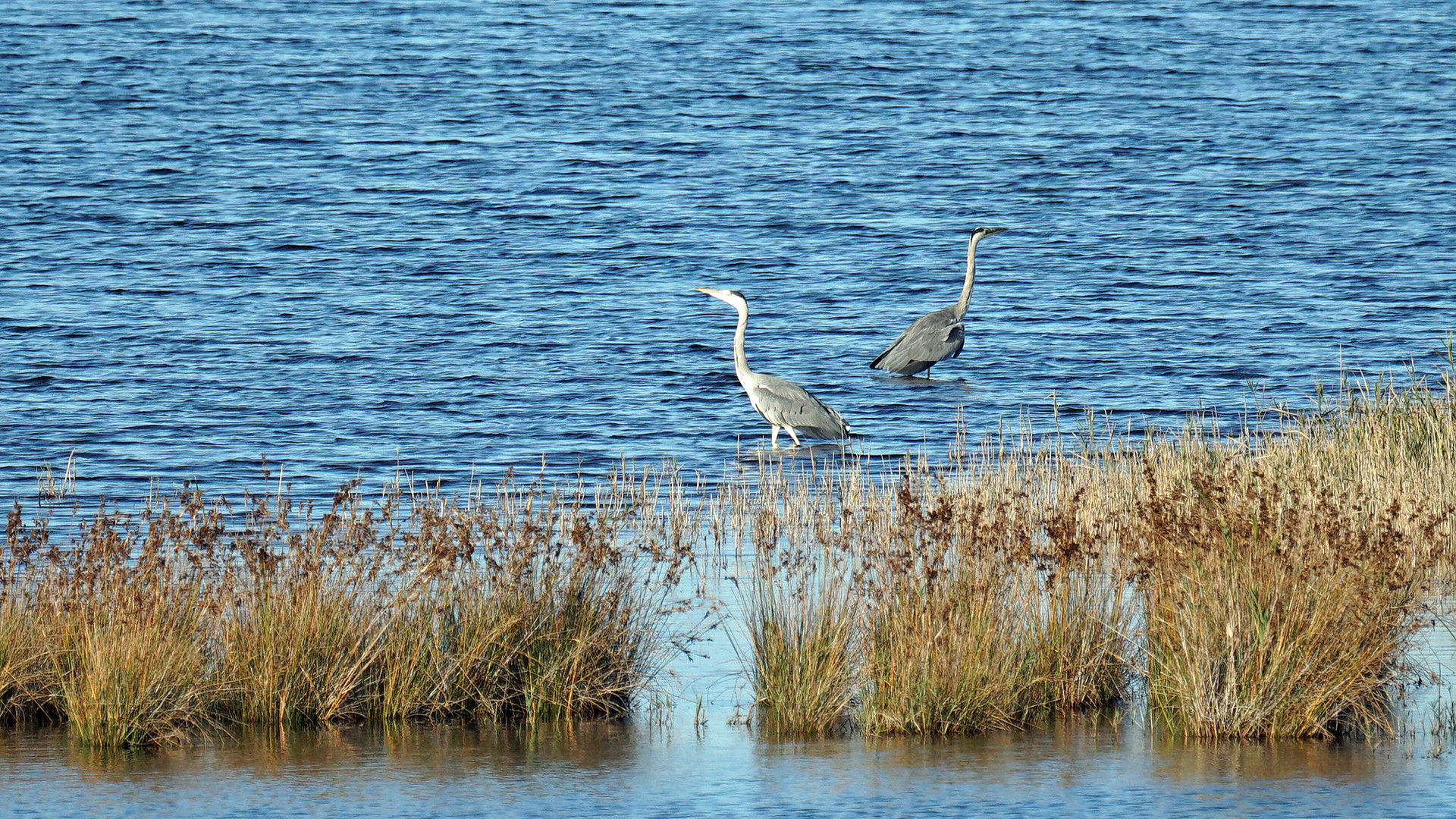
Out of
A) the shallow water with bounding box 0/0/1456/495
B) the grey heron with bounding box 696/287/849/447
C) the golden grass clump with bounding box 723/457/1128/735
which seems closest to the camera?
the golden grass clump with bounding box 723/457/1128/735

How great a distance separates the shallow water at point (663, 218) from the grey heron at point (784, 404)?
1.80ft

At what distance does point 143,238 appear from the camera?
130 feet

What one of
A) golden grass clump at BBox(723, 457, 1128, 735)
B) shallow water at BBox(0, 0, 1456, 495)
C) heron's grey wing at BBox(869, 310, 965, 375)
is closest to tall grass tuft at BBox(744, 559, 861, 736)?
golden grass clump at BBox(723, 457, 1128, 735)

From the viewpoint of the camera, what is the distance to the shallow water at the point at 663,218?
75.6 feet

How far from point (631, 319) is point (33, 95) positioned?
3551 cm

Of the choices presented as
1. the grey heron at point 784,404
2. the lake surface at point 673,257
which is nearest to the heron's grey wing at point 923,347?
the lake surface at point 673,257

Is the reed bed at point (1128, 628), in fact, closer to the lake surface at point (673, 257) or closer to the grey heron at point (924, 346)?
the lake surface at point (673, 257)

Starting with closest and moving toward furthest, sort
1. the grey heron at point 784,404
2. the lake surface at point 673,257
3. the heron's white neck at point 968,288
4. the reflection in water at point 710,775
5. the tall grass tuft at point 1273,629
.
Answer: the reflection in water at point 710,775, the lake surface at point 673,257, the tall grass tuft at point 1273,629, the grey heron at point 784,404, the heron's white neck at point 968,288

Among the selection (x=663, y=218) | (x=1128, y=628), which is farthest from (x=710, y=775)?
(x=663, y=218)

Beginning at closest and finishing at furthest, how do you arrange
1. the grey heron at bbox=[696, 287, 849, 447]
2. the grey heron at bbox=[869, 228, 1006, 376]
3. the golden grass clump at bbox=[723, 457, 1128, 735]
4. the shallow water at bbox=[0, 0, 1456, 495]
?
the golden grass clump at bbox=[723, 457, 1128, 735] < the grey heron at bbox=[696, 287, 849, 447] < the shallow water at bbox=[0, 0, 1456, 495] < the grey heron at bbox=[869, 228, 1006, 376]

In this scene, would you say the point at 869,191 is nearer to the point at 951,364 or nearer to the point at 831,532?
the point at 951,364

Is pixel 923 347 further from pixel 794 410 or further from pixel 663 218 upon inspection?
pixel 663 218

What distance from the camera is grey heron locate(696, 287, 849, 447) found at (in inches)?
762

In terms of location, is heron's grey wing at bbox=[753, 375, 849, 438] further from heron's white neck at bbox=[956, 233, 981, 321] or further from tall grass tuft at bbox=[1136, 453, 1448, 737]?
tall grass tuft at bbox=[1136, 453, 1448, 737]
